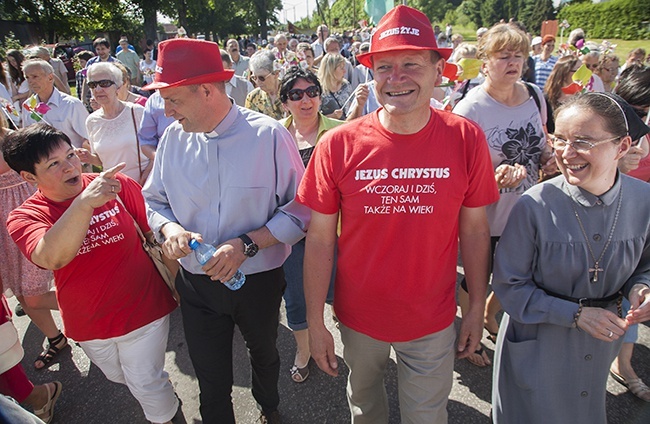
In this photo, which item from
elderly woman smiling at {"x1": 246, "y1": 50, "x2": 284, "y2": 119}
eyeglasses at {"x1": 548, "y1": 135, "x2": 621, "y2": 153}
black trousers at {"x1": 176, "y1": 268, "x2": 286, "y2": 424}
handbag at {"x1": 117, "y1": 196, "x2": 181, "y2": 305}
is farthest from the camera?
elderly woman smiling at {"x1": 246, "y1": 50, "x2": 284, "y2": 119}

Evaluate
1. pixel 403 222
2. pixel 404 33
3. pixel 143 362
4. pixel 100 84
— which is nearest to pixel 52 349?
pixel 143 362

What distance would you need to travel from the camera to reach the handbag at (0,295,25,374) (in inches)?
90.4

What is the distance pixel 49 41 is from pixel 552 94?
41656 millimetres

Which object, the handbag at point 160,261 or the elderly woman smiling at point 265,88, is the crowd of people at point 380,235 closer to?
the handbag at point 160,261

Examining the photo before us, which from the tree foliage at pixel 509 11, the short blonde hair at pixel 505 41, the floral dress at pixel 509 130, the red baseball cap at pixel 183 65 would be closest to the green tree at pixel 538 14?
the tree foliage at pixel 509 11

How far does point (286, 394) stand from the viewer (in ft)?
9.38

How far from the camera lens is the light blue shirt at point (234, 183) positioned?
6.64 ft

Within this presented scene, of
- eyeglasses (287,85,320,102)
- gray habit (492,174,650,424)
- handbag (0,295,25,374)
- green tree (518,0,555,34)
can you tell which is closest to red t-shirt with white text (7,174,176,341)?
handbag (0,295,25,374)

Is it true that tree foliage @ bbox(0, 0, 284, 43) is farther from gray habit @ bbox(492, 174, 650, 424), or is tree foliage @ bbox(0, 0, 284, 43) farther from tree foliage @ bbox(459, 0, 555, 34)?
gray habit @ bbox(492, 174, 650, 424)

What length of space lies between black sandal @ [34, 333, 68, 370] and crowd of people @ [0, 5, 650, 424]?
0.69 m

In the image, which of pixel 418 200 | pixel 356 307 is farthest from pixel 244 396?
pixel 418 200

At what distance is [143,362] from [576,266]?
7.48ft

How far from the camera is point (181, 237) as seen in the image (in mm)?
1871

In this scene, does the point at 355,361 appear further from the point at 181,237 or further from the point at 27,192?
the point at 27,192
